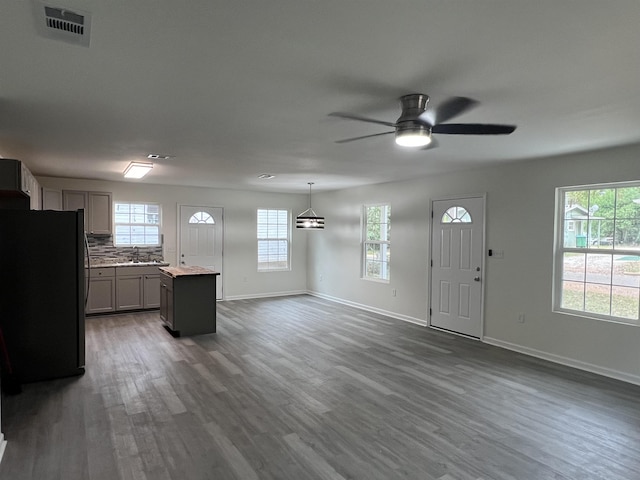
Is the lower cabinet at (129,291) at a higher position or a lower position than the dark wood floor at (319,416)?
higher

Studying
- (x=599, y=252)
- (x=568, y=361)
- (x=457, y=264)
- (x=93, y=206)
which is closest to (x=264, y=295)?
(x=93, y=206)

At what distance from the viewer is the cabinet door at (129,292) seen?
22.3 ft

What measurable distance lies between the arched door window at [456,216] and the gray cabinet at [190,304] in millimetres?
3647

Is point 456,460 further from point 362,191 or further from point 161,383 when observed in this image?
point 362,191

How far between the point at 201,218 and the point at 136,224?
1.24 meters

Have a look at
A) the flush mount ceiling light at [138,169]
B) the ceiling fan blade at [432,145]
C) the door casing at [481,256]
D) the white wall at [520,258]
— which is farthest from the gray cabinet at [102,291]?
the ceiling fan blade at [432,145]

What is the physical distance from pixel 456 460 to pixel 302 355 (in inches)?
95.1

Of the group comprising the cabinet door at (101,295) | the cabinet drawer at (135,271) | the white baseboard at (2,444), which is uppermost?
the cabinet drawer at (135,271)

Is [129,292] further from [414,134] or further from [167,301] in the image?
[414,134]

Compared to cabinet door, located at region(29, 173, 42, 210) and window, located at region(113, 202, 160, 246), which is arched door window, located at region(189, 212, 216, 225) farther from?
cabinet door, located at region(29, 173, 42, 210)

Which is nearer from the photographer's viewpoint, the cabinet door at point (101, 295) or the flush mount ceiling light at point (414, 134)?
the flush mount ceiling light at point (414, 134)

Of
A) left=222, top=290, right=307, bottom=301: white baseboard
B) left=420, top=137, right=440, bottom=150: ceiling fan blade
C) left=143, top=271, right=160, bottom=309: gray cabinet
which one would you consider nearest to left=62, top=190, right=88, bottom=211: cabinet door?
left=143, top=271, right=160, bottom=309: gray cabinet

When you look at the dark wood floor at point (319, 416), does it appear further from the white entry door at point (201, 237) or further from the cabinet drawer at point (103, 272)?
the white entry door at point (201, 237)

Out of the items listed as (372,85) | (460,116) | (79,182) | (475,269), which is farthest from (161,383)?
(79,182)
